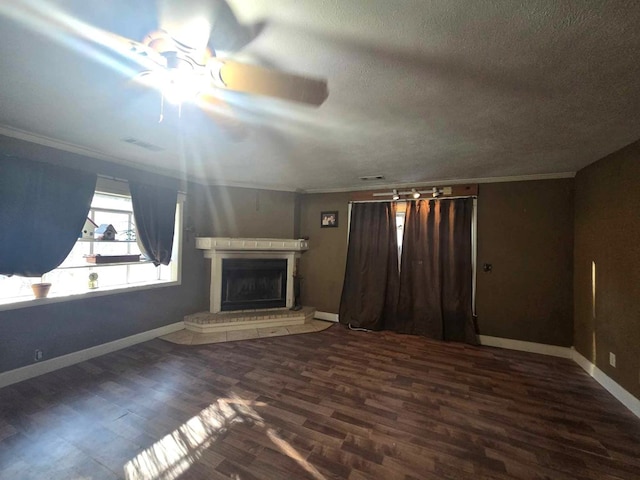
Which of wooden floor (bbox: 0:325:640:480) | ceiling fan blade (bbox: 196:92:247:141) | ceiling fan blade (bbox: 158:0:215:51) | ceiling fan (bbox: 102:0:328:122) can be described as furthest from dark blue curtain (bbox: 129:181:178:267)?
ceiling fan blade (bbox: 158:0:215:51)

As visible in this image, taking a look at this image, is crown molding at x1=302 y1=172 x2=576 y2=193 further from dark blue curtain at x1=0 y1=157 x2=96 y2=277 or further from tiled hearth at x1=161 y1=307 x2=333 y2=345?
dark blue curtain at x1=0 y1=157 x2=96 y2=277

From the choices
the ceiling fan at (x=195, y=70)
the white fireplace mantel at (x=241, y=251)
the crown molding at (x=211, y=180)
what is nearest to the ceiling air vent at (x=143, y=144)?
the crown molding at (x=211, y=180)

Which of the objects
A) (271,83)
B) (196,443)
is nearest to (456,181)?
(271,83)

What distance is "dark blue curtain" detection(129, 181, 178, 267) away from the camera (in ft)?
10.7

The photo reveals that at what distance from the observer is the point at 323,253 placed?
4.70 m

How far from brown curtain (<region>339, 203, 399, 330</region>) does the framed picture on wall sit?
0.34 metres

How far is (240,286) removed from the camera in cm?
431

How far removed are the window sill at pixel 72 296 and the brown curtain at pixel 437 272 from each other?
368 cm

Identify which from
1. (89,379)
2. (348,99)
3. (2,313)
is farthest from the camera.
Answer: (89,379)

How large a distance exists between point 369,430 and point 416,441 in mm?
332

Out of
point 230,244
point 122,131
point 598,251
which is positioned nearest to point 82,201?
point 122,131

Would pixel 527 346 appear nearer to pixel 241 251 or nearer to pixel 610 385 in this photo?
pixel 610 385

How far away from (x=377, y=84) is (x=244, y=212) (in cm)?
335

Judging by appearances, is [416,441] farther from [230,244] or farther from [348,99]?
[230,244]
